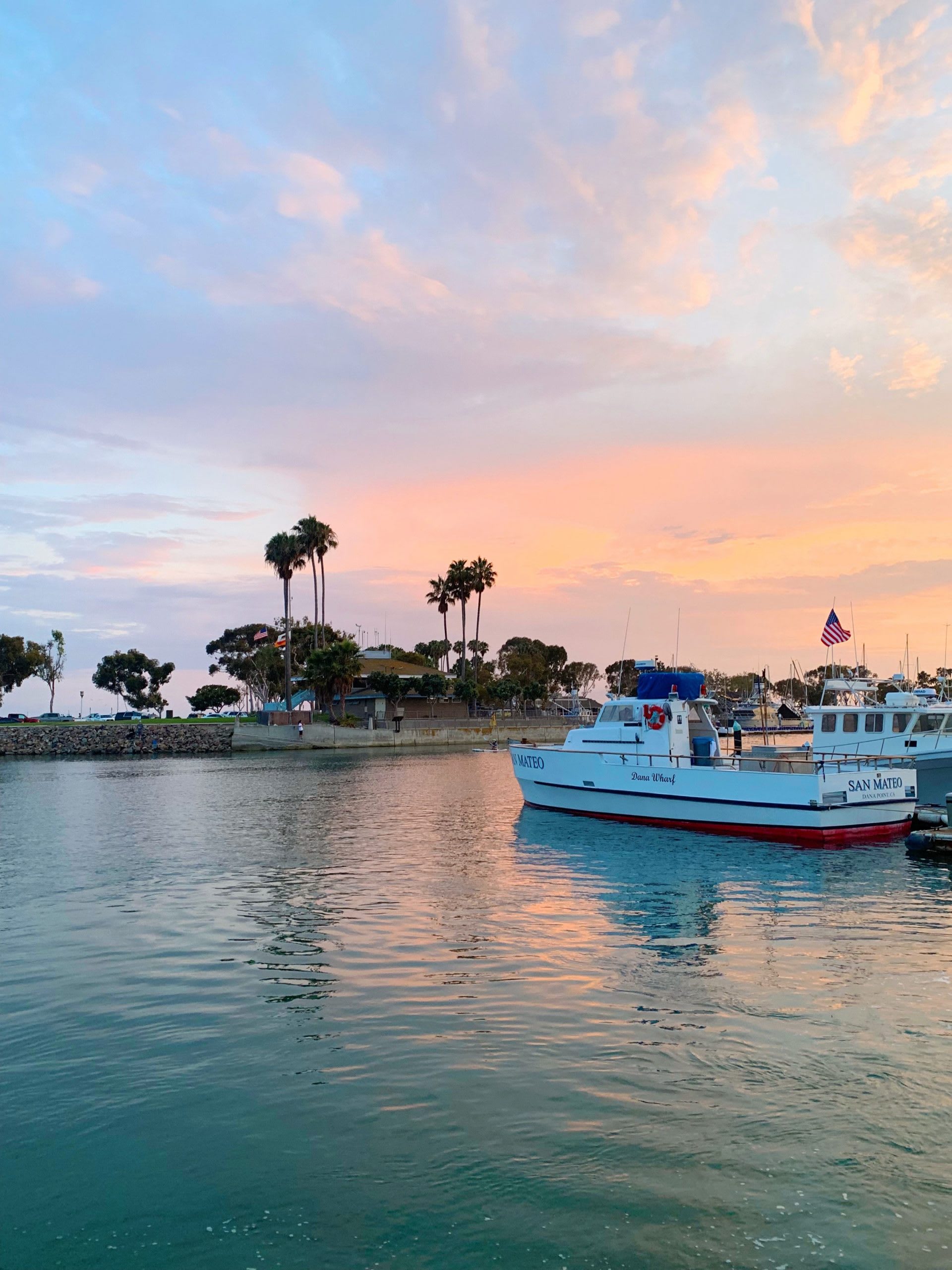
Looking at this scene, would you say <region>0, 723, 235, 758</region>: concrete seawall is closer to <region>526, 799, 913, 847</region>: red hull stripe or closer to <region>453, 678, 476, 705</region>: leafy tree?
<region>453, 678, 476, 705</region>: leafy tree

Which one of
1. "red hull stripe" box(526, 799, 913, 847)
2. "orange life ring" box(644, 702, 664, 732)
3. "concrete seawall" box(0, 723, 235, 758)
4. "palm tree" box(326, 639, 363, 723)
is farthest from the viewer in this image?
"palm tree" box(326, 639, 363, 723)

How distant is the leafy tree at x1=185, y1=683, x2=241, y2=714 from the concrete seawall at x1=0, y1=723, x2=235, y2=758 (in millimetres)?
37295

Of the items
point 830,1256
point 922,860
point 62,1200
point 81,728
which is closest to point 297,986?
point 62,1200

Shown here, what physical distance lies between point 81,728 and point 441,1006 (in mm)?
99373

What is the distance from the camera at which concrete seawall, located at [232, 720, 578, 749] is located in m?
93.7

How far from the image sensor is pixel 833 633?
3416 cm

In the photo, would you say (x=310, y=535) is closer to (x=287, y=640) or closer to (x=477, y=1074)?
(x=287, y=640)

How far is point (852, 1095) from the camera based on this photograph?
8617mm

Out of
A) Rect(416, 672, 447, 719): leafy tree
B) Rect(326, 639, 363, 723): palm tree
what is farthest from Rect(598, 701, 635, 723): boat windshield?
Rect(416, 672, 447, 719): leafy tree

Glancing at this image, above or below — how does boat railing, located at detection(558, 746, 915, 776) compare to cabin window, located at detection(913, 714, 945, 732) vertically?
below

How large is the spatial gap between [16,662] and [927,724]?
12545cm

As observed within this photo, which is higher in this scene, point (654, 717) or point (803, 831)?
point (654, 717)

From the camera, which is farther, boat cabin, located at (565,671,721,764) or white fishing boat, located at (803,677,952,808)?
white fishing boat, located at (803,677,952,808)

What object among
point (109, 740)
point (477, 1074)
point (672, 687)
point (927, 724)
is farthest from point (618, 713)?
point (109, 740)
